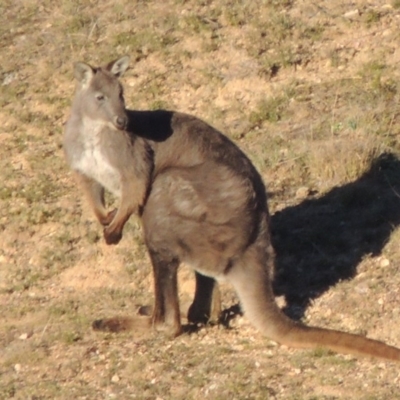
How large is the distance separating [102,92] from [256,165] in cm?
201

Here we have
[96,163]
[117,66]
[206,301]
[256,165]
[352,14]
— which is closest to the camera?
[206,301]

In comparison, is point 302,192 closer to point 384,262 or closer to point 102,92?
point 384,262

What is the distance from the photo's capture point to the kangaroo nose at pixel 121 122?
22.0 ft

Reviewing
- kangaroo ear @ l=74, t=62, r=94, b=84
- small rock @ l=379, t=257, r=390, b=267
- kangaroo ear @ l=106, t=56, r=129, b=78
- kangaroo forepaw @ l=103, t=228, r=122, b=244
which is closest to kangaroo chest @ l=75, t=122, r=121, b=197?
kangaroo forepaw @ l=103, t=228, r=122, b=244

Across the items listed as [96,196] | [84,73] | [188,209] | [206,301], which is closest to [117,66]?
[84,73]

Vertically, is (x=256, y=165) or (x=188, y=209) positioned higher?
(x=188, y=209)

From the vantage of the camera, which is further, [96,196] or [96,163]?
[96,196]

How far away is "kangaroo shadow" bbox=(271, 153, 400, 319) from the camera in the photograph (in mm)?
7066

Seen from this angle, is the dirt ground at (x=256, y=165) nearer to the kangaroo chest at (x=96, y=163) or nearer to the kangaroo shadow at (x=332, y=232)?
the kangaroo shadow at (x=332, y=232)

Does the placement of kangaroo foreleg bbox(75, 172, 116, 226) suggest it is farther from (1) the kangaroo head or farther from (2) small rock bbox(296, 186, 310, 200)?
(2) small rock bbox(296, 186, 310, 200)

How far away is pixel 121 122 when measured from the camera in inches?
264

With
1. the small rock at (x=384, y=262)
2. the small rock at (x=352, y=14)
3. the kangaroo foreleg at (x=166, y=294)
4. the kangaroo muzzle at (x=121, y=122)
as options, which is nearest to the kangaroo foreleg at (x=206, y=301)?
the kangaroo foreleg at (x=166, y=294)

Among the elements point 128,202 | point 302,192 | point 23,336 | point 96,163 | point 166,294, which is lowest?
point 302,192

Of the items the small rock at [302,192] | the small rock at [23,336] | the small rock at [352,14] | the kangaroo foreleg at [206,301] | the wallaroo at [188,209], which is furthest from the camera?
the small rock at [352,14]
